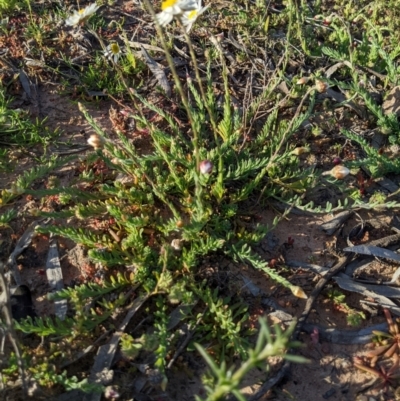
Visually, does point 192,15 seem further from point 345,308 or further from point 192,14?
point 345,308

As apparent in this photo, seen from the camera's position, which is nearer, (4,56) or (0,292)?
(0,292)

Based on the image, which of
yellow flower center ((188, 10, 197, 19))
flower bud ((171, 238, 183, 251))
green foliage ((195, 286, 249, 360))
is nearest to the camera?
green foliage ((195, 286, 249, 360))

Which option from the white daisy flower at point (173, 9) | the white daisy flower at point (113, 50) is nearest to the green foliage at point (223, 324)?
the white daisy flower at point (173, 9)

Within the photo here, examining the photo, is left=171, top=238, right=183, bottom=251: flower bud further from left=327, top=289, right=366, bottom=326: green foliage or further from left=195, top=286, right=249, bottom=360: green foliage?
left=327, top=289, right=366, bottom=326: green foliage

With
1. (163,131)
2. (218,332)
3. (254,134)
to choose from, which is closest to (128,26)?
(163,131)

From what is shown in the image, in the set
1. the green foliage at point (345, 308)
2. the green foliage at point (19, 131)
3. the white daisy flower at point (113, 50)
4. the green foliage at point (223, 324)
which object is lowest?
the green foliage at point (345, 308)

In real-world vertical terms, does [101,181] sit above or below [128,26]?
below

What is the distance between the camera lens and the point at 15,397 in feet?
7.73

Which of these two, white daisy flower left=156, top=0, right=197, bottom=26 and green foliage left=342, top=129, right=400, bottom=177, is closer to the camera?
white daisy flower left=156, top=0, right=197, bottom=26

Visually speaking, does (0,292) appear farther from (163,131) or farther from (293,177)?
(293,177)

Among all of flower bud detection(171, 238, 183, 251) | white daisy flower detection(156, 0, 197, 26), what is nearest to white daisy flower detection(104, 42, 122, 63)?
white daisy flower detection(156, 0, 197, 26)

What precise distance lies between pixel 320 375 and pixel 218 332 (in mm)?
592

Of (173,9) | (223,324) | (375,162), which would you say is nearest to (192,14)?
(173,9)

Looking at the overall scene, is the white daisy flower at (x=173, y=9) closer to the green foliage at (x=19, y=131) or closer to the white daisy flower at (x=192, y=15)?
the white daisy flower at (x=192, y=15)
